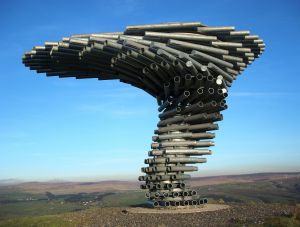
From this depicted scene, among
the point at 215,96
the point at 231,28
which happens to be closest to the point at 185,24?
the point at 231,28

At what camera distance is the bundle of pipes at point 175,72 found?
24250 mm

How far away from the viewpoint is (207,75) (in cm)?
2400

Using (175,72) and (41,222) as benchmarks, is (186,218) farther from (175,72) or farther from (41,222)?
(175,72)

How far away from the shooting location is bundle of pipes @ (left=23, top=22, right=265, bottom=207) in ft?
79.6

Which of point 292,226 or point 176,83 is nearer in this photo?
point 292,226

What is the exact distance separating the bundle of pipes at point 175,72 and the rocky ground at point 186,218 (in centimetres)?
351

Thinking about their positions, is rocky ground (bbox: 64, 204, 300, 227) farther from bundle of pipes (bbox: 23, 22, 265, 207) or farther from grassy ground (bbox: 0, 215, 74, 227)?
bundle of pipes (bbox: 23, 22, 265, 207)

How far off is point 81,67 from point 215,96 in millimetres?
11055

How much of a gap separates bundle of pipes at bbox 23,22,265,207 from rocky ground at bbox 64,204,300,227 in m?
3.51

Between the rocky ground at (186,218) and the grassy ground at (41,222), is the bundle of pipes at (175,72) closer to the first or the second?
the rocky ground at (186,218)

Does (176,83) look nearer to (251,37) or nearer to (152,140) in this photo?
(152,140)

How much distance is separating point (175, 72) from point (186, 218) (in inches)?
367

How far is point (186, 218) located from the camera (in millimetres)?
20203

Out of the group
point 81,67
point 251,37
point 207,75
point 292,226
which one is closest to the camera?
point 292,226
